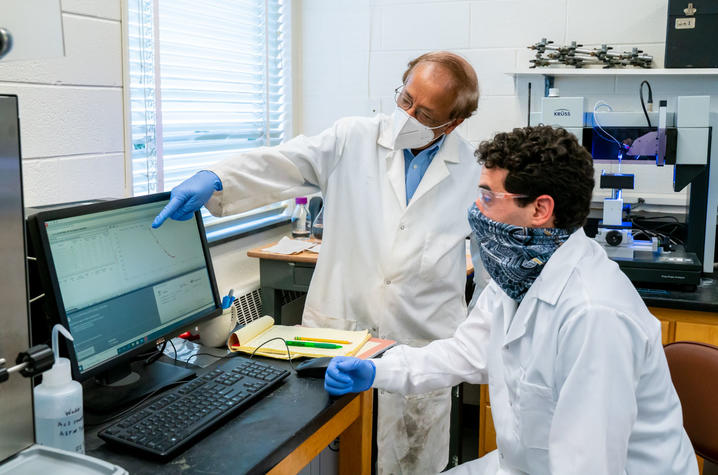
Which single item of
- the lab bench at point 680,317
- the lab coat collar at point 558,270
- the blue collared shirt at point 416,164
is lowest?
the lab bench at point 680,317

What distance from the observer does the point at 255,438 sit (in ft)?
3.97

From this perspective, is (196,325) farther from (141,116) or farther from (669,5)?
(669,5)

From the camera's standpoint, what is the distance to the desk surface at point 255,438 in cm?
112

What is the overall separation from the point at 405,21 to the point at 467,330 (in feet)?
7.13

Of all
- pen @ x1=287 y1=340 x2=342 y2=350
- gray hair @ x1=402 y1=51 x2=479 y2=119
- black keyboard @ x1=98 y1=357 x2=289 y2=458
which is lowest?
black keyboard @ x1=98 y1=357 x2=289 y2=458

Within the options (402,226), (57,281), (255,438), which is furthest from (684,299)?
(57,281)

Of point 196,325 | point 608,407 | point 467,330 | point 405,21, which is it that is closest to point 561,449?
point 608,407

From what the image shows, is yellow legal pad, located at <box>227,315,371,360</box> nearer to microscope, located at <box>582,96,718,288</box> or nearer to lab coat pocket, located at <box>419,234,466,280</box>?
lab coat pocket, located at <box>419,234,466,280</box>

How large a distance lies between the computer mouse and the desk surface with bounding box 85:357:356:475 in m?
0.03

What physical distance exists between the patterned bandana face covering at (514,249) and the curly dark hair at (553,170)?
0.04 m

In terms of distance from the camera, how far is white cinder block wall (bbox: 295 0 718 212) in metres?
3.05

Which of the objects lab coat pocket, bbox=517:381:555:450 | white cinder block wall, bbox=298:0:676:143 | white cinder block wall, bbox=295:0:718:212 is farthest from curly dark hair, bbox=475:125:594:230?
white cinder block wall, bbox=298:0:676:143

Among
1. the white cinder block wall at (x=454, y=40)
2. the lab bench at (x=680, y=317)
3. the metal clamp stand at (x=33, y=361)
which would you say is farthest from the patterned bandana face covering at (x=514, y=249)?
the white cinder block wall at (x=454, y=40)

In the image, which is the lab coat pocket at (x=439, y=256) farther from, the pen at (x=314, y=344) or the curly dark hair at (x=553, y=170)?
the curly dark hair at (x=553, y=170)
